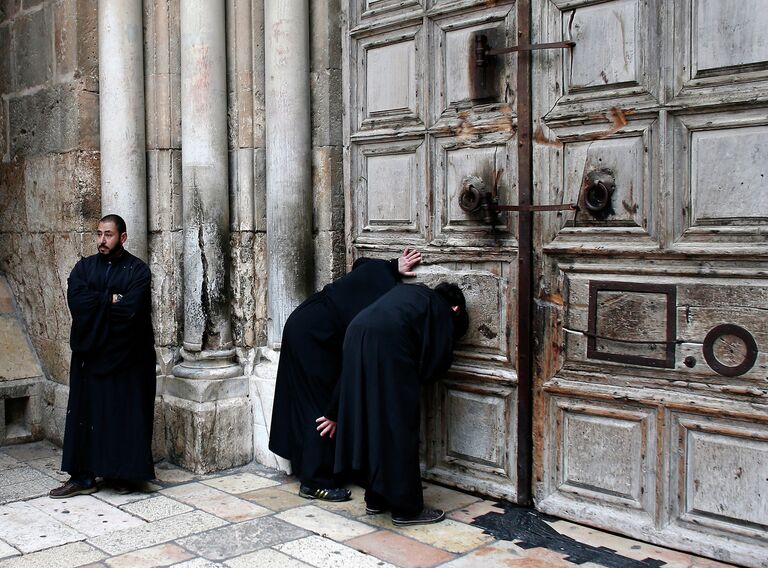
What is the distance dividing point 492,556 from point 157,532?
5.03 feet

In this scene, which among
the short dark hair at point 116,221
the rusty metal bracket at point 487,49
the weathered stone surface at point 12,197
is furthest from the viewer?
the weathered stone surface at point 12,197

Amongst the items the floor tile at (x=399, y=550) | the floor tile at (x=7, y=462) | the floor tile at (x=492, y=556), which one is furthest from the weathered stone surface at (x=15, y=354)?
the floor tile at (x=492, y=556)

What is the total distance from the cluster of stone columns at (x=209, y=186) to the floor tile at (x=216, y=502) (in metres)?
0.32

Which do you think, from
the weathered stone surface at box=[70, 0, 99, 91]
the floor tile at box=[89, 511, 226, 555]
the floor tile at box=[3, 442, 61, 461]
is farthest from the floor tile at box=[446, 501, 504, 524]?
the weathered stone surface at box=[70, 0, 99, 91]

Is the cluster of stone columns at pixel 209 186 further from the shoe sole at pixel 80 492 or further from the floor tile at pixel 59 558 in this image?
the floor tile at pixel 59 558

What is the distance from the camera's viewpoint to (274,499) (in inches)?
179

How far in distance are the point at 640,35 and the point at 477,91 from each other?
35.0 inches

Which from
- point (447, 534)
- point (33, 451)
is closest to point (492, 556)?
point (447, 534)

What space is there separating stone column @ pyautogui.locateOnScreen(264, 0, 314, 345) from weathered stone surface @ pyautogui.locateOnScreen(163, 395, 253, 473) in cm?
58

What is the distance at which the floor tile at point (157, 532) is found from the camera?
3846mm

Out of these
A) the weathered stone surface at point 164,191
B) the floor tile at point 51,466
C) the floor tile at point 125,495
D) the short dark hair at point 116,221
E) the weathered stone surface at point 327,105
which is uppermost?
the weathered stone surface at point 327,105

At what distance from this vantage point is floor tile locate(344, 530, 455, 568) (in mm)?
3623

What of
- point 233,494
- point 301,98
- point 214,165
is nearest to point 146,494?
point 233,494

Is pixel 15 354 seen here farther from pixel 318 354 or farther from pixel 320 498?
pixel 320 498
